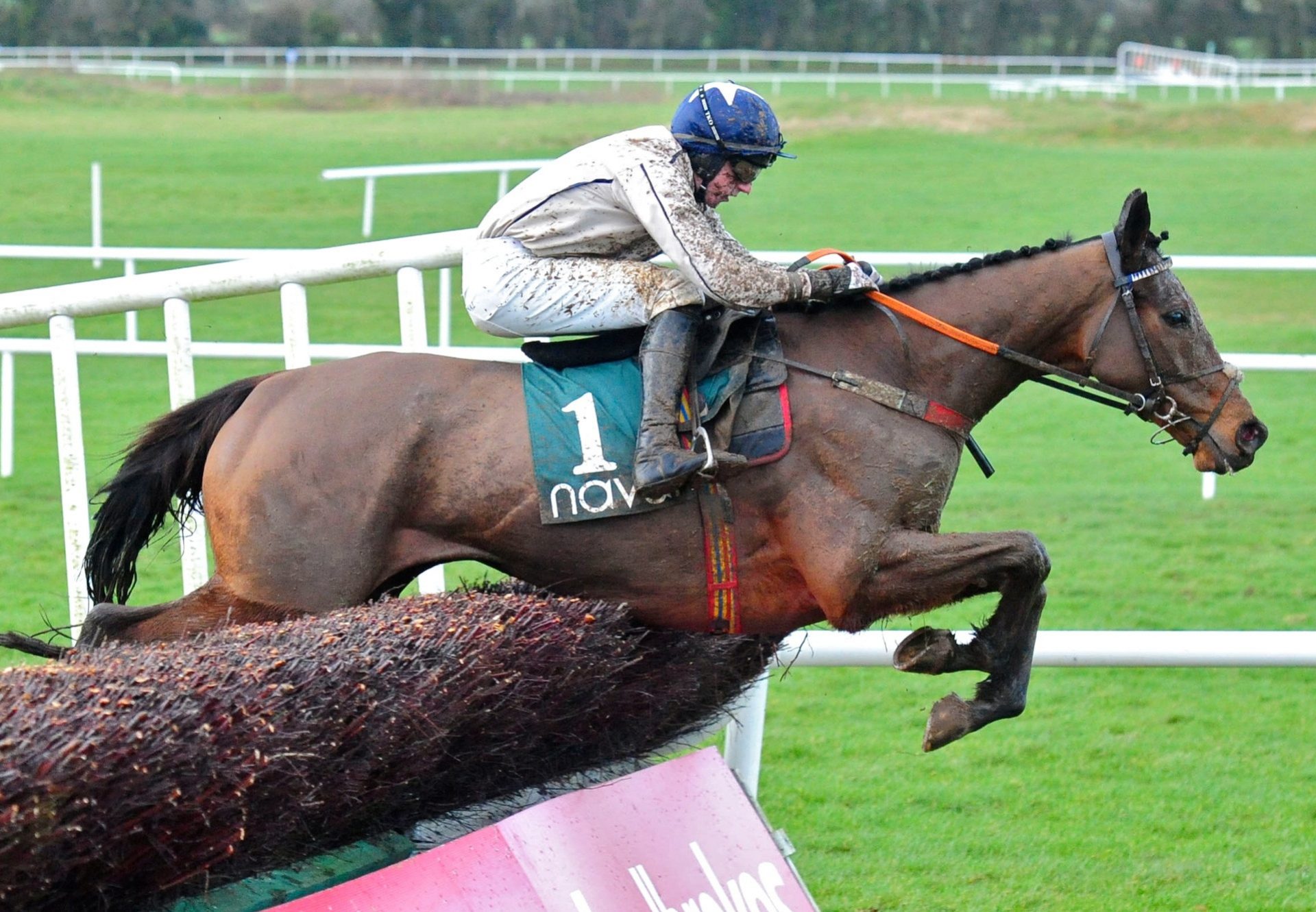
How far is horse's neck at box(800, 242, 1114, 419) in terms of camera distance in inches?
153

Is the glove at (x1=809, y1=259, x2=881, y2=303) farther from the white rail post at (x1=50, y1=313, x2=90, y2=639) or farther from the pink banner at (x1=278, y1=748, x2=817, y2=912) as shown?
the white rail post at (x1=50, y1=313, x2=90, y2=639)

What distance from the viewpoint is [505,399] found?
3738 millimetres

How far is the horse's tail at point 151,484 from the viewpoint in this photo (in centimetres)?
390

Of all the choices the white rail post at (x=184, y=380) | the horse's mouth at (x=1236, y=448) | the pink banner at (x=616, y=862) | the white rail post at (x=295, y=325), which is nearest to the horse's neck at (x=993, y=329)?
the horse's mouth at (x=1236, y=448)

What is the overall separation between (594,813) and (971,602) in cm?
442

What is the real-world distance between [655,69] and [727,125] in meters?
38.6

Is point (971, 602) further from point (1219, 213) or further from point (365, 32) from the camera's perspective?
point (365, 32)

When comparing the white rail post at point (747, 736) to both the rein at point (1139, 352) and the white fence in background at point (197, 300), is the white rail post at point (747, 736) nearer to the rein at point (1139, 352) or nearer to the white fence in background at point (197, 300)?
the white fence in background at point (197, 300)

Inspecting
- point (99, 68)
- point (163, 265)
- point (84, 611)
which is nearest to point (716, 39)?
point (99, 68)

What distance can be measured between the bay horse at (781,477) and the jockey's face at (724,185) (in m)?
0.34

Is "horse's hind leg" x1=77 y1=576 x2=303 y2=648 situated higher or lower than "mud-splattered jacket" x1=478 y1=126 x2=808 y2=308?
lower

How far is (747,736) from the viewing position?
4.09 metres

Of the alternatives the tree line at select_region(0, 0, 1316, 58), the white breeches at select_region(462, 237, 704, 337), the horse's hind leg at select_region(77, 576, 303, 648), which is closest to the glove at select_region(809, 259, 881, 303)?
the white breeches at select_region(462, 237, 704, 337)

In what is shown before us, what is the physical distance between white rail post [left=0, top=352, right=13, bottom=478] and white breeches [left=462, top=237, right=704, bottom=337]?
5125 millimetres
